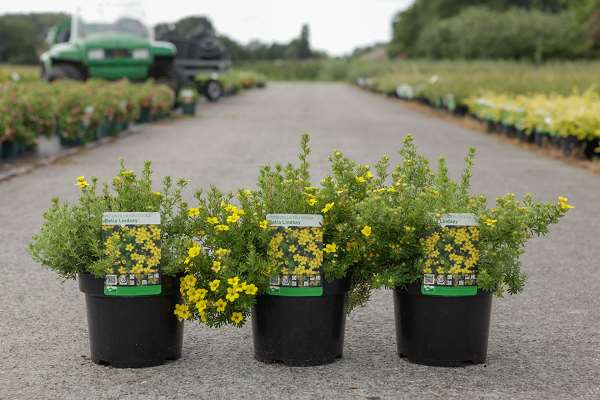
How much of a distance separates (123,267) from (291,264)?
741 mm

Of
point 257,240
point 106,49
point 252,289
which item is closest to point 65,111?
point 106,49

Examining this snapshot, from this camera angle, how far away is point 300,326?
14.4 ft

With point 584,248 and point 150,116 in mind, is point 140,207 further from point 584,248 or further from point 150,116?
point 150,116

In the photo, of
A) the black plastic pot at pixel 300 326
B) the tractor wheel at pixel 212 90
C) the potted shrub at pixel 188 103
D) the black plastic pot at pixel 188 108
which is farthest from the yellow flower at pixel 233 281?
the tractor wheel at pixel 212 90

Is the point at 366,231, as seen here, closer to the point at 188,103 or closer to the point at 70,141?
the point at 70,141

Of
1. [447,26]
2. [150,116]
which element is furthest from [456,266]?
[447,26]

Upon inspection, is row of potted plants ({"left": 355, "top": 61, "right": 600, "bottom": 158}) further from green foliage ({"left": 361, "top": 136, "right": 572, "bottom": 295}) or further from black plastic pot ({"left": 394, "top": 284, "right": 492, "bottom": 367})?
black plastic pot ({"left": 394, "top": 284, "right": 492, "bottom": 367})

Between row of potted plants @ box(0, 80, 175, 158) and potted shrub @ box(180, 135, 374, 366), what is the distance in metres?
8.65

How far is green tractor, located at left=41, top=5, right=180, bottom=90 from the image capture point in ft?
75.3

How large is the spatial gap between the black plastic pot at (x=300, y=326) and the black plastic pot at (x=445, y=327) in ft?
Result: 1.08

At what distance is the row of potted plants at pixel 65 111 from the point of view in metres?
13.1

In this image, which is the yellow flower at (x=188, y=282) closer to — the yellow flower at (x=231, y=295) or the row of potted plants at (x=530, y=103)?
the yellow flower at (x=231, y=295)

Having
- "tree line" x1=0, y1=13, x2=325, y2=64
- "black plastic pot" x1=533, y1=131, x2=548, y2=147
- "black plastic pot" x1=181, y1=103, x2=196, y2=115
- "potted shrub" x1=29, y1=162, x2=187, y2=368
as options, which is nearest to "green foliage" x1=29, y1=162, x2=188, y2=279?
"potted shrub" x1=29, y1=162, x2=187, y2=368

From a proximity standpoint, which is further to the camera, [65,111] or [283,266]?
[65,111]
